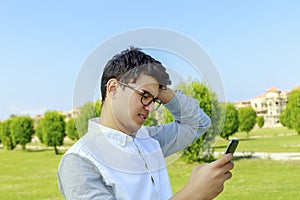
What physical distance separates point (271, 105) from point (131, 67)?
85918 millimetres

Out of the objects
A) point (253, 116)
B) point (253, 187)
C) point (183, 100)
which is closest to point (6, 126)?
point (253, 116)

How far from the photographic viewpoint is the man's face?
124cm

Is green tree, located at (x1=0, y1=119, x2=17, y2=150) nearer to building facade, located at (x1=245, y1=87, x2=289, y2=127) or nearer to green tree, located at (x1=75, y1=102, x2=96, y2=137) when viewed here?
green tree, located at (x1=75, y1=102, x2=96, y2=137)

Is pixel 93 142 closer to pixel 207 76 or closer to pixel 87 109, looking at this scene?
pixel 87 109

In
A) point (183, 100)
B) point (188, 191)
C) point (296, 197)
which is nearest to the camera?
point (188, 191)

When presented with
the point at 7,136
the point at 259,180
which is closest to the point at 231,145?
the point at 259,180

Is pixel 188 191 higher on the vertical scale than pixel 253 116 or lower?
higher

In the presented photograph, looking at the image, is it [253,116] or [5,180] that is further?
[253,116]

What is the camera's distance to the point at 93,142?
127cm

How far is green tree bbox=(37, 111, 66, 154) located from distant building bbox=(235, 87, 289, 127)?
51303mm

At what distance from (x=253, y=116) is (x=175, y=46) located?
1770 inches

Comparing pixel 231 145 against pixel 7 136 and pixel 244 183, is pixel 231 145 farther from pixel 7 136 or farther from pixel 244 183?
pixel 7 136

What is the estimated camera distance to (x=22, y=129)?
3694cm

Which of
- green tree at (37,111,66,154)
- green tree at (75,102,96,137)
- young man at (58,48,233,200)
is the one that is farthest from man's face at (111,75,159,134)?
green tree at (37,111,66,154)
